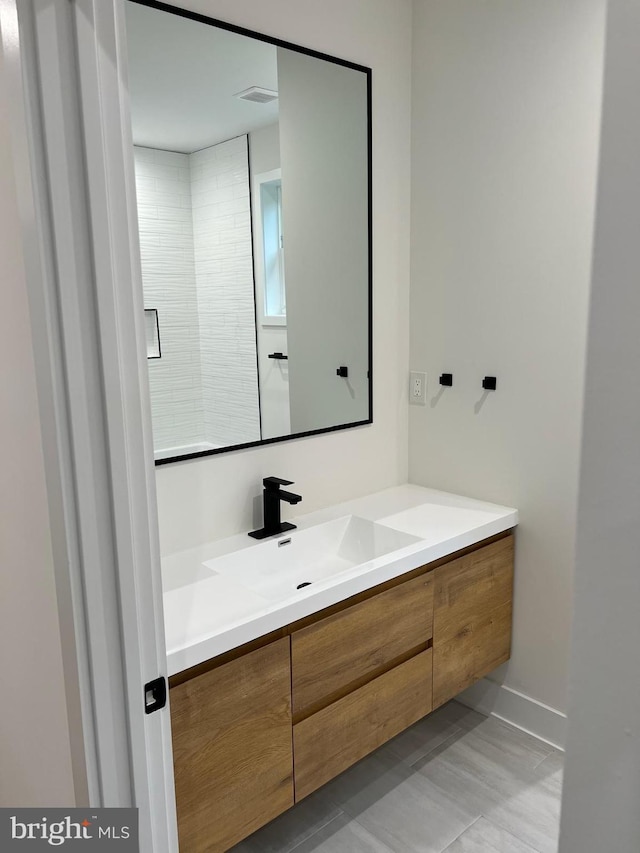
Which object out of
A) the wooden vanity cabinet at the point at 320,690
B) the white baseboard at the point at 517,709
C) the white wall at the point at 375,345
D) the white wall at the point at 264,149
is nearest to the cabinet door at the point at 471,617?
the wooden vanity cabinet at the point at 320,690

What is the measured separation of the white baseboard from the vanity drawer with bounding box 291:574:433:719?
1.97 feet

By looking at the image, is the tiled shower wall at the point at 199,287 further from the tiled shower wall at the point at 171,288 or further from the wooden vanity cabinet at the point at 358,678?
the wooden vanity cabinet at the point at 358,678

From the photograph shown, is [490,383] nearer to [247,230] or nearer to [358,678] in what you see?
[247,230]

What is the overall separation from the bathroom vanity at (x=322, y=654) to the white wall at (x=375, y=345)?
0.11 metres

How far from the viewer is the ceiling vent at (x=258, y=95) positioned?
184 centimetres

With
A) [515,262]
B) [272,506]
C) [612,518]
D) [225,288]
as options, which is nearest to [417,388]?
[515,262]

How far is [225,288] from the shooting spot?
1859 millimetres

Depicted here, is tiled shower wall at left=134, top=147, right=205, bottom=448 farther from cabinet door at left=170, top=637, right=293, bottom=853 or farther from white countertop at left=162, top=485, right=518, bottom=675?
cabinet door at left=170, top=637, right=293, bottom=853

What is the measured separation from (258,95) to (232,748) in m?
1.75

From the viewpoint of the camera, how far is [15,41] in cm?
84

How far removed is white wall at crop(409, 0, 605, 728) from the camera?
1916 mm

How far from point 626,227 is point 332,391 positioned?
189 centimetres

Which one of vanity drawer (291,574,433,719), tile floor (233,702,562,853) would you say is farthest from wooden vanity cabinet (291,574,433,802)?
tile floor (233,702,562,853)

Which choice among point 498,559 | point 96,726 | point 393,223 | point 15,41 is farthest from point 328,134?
point 96,726
